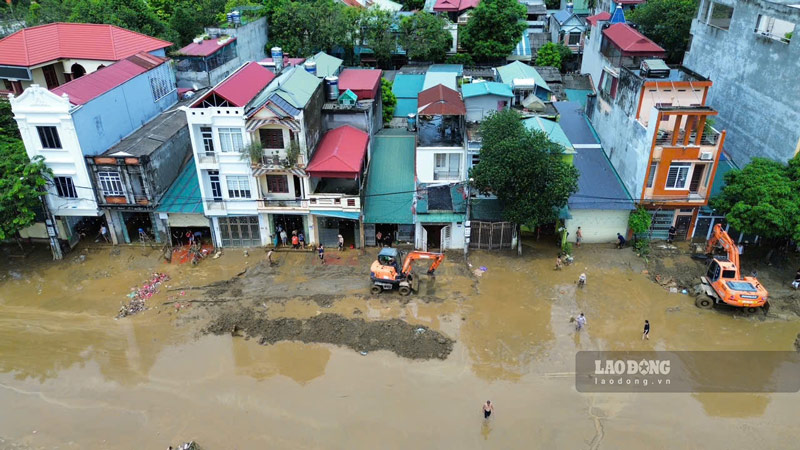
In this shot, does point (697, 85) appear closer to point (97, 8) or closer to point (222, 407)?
point (222, 407)

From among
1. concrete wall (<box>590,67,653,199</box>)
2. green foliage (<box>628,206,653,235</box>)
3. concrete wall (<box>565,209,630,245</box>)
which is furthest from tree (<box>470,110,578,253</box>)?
concrete wall (<box>590,67,653,199</box>)

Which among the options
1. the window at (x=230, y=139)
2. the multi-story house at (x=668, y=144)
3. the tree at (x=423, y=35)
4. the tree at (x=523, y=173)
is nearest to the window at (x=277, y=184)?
the window at (x=230, y=139)

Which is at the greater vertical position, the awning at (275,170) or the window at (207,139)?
the window at (207,139)

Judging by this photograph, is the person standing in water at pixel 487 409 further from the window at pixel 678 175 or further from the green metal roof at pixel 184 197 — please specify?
the green metal roof at pixel 184 197

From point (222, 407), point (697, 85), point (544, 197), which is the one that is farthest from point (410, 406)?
point (697, 85)

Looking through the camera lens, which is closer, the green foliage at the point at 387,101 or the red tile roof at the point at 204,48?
the red tile roof at the point at 204,48

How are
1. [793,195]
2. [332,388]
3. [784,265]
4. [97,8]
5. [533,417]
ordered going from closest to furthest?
[533,417]
[332,388]
[793,195]
[784,265]
[97,8]

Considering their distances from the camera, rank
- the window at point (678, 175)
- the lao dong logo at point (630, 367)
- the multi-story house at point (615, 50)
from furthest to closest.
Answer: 1. the multi-story house at point (615, 50)
2. the window at point (678, 175)
3. the lao dong logo at point (630, 367)
